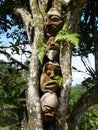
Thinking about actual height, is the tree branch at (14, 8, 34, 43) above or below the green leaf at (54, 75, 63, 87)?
above

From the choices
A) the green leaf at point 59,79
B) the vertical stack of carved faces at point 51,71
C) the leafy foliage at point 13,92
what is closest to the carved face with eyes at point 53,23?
the vertical stack of carved faces at point 51,71

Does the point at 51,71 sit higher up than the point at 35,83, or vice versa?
the point at 51,71

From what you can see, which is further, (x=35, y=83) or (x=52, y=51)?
(x=52, y=51)

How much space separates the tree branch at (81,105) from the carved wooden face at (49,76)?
112cm

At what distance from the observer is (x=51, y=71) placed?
14.8ft

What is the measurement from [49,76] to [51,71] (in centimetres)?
7

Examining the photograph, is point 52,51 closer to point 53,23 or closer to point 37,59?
point 37,59

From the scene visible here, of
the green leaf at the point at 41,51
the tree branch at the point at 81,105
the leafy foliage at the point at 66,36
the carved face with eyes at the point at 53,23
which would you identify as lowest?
the tree branch at the point at 81,105

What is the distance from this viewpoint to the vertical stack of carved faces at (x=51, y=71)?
435cm

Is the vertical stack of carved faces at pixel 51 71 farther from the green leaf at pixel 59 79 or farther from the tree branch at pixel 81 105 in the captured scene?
the tree branch at pixel 81 105

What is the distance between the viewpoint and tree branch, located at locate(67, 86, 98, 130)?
17.9 feet

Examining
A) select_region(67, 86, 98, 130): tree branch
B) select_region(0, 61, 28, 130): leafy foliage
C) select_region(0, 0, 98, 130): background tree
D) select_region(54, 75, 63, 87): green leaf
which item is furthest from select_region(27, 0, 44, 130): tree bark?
select_region(67, 86, 98, 130): tree branch

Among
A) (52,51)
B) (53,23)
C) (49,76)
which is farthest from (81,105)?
(53,23)

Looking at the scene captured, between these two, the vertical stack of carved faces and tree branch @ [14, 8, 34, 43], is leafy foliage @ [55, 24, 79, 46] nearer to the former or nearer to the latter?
the vertical stack of carved faces
